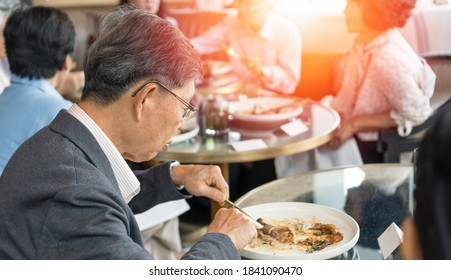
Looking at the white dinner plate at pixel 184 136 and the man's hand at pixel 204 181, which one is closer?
the man's hand at pixel 204 181

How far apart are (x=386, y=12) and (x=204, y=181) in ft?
2.89

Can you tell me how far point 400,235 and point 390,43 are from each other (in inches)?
34.5

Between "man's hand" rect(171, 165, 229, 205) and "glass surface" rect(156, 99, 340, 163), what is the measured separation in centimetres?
54

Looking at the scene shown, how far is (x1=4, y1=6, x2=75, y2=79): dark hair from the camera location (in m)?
2.08

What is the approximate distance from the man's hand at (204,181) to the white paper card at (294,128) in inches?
29.1

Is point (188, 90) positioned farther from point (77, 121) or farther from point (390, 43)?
point (390, 43)

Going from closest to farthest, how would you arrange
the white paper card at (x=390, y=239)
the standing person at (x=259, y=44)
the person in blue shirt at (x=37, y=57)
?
the white paper card at (x=390, y=239)
the person in blue shirt at (x=37, y=57)
the standing person at (x=259, y=44)

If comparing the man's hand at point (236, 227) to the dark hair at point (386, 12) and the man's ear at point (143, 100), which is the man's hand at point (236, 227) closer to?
the man's ear at point (143, 100)

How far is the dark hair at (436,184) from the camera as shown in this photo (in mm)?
653

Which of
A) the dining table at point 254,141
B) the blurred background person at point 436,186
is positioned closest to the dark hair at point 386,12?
the dining table at point 254,141

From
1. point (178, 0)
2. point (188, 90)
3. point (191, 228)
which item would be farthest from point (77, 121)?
point (178, 0)

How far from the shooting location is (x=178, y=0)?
11.6ft

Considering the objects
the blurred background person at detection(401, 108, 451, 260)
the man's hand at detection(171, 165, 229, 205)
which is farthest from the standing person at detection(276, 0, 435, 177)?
the blurred background person at detection(401, 108, 451, 260)

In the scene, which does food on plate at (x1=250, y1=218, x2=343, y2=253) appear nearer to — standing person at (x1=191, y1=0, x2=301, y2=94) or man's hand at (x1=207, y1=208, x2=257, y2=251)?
man's hand at (x1=207, y1=208, x2=257, y2=251)
